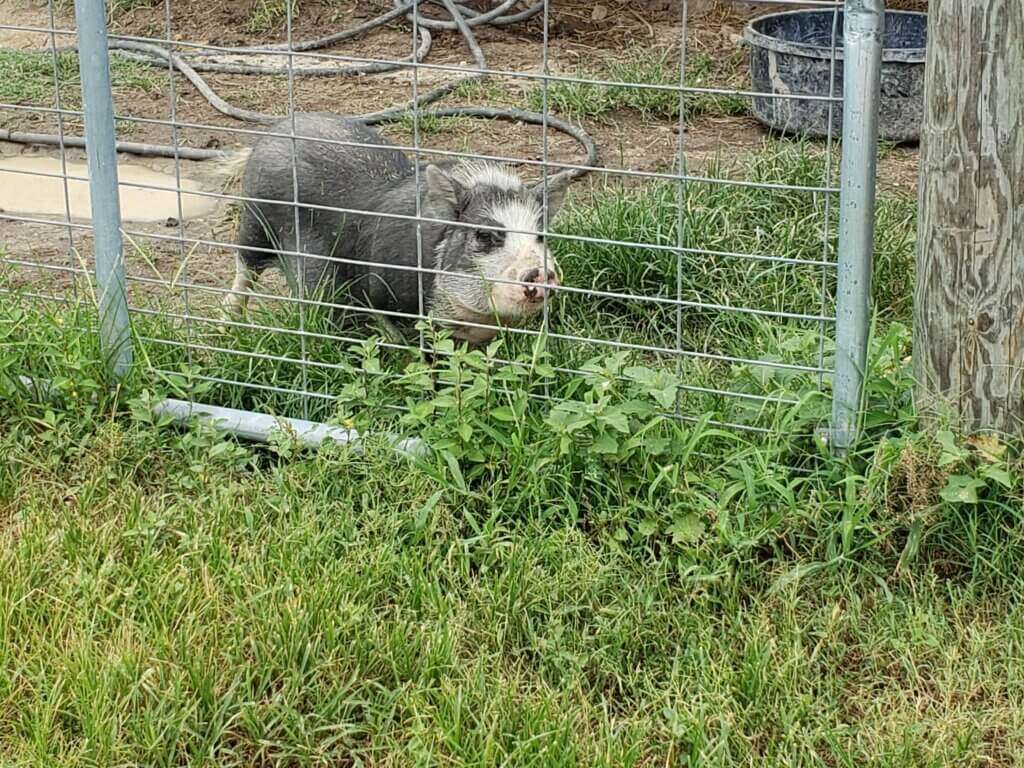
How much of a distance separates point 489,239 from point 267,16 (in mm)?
5393

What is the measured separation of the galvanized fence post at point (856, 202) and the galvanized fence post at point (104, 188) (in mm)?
2061

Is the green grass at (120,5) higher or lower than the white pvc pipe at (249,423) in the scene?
higher

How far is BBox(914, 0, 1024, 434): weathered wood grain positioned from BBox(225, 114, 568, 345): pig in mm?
1419

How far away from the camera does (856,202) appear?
11.4 feet

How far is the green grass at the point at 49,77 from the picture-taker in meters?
7.95

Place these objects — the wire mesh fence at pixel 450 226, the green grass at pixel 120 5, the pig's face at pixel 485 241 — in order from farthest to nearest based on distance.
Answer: the green grass at pixel 120 5, the pig's face at pixel 485 241, the wire mesh fence at pixel 450 226

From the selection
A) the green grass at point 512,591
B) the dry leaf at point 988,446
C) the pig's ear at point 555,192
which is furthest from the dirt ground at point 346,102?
the dry leaf at point 988,446

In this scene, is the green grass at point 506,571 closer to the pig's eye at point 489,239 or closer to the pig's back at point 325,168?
the pig's eye at point 489,239

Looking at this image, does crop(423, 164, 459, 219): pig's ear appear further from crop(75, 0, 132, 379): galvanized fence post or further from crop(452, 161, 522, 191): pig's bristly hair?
crop(75, 0, 132, 379): galvanized fence post

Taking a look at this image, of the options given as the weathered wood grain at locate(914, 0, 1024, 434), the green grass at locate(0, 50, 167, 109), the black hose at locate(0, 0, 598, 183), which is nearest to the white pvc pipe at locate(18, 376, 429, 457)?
the weathered wood grain at locate(914, 0, 1024, 434)

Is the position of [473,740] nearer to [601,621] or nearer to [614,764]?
[614,764]

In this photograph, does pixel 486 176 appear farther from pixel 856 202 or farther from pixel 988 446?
pixel 988 446

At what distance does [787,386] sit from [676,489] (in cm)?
45

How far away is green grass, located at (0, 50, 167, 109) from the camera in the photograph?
7953 mm
